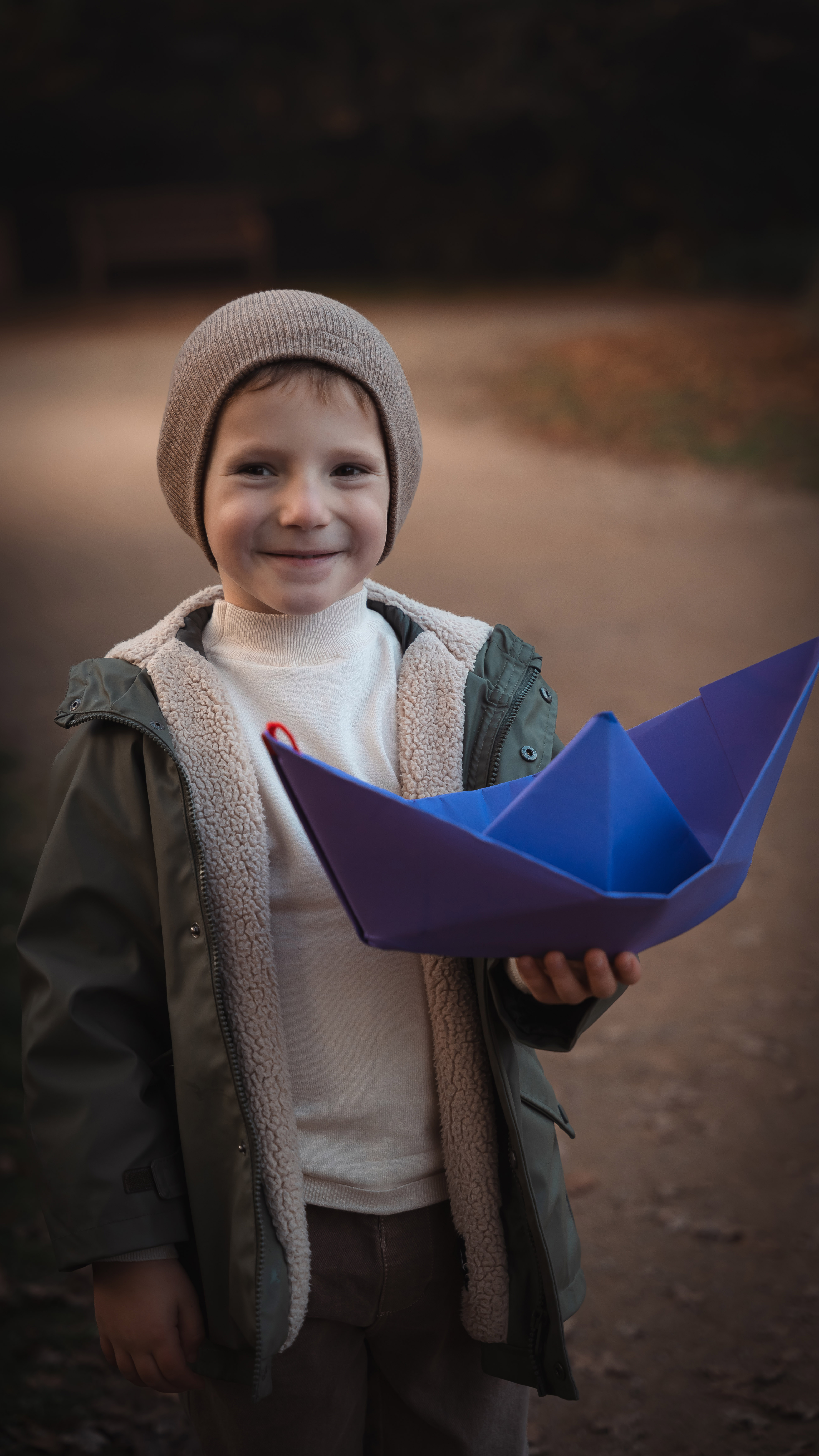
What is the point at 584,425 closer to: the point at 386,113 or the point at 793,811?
the point at 793,811

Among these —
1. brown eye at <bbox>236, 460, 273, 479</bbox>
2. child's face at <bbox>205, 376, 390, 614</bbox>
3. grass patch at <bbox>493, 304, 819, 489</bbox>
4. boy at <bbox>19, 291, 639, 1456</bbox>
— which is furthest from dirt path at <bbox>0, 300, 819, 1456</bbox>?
brown eye at <bbox>236, 460, 273, 479</bbox>

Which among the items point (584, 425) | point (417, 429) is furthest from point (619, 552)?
point (417, 429)

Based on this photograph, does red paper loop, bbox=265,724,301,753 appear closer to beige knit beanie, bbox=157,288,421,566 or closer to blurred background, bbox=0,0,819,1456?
beige knit beanie, bbox=157,288,421,566

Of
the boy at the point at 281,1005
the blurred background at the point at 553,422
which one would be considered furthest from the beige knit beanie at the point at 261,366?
the blurred background at the point at 553,422

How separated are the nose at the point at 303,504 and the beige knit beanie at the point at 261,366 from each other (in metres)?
0.11

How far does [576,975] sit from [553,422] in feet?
27.5

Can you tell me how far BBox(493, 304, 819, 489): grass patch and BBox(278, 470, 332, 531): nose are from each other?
287 inches

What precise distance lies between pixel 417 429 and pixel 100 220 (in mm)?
15070

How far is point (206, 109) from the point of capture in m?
15.2

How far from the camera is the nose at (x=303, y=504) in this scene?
112 centimetres

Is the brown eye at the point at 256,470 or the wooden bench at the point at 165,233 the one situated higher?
the wooden bench at the point at 165,233

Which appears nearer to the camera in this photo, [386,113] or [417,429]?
[417,429]

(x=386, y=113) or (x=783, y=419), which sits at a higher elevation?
(x=386, y=113)

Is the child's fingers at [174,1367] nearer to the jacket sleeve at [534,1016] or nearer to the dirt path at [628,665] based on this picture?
the jacket sleeve at [534,1016]
